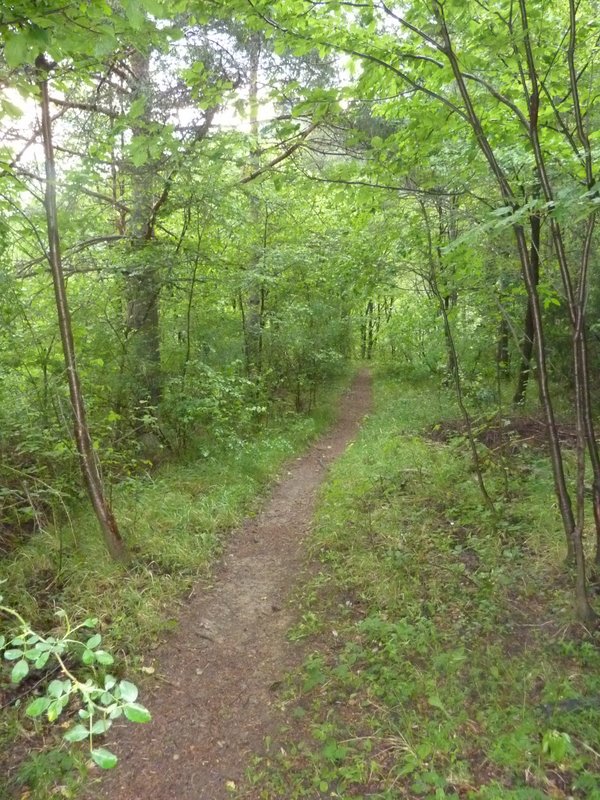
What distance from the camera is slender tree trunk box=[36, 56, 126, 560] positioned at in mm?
4384

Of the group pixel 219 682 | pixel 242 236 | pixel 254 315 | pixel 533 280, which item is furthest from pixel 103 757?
pixel 254 315

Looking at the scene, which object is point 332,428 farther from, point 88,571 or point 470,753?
point 470,753

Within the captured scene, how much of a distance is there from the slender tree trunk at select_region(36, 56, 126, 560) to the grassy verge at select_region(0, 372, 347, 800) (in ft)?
1.16

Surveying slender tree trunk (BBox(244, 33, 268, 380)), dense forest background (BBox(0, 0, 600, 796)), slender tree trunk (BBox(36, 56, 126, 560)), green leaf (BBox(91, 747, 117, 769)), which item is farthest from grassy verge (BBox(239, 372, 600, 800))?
slender tree trunk (BBox(244, 33, 268, 380))

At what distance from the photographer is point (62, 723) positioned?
3.65m

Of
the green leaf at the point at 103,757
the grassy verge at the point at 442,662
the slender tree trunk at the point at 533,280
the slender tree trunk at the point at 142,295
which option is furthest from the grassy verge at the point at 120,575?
the slender tree trunk at the point at 533,280

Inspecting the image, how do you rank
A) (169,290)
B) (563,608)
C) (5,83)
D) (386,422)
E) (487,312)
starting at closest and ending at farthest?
(5,83) → (563,608) → (487,312) → (169,290) → (386,422)

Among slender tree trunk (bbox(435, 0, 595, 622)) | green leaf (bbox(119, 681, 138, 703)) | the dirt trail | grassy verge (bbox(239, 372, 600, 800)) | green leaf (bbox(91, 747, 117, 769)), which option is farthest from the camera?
slender tree trunk (bbox(435, 0, 595, 622))

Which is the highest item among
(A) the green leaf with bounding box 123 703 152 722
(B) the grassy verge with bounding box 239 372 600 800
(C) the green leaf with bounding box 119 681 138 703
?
(C) the green leaf with bounding box 119 681 138 703

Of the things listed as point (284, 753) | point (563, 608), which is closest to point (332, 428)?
point (563, 608)

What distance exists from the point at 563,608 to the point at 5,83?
5.68 metres

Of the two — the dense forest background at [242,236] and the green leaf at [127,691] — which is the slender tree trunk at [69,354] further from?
the green leaf at [127,691]

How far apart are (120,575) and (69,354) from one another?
2283 mm

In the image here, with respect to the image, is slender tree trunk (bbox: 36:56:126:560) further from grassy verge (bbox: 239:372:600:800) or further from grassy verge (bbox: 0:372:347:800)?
grassy verge (bbox: 239:372:600:800)
